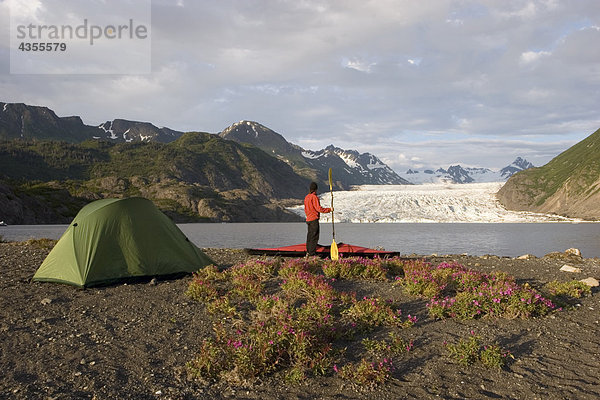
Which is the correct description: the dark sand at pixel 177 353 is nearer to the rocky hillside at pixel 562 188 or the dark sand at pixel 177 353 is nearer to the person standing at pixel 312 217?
the person standing at pixel 312 217

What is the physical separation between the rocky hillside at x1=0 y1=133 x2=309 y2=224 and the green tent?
9329cm

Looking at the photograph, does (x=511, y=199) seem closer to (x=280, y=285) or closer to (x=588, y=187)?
(x=588, y=187)

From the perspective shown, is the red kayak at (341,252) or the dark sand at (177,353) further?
the red kayak at (341,252)

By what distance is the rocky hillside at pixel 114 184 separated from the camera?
98625 mm

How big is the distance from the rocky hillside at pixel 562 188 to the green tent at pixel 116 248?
131219 mm

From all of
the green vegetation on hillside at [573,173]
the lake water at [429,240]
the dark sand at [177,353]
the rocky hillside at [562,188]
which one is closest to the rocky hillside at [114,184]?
the lake water at [429,240]

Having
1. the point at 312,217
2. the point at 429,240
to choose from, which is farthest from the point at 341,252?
the point at 429,240

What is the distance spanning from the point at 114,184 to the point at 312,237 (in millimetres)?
139094

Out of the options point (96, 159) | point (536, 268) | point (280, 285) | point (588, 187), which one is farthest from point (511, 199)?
point (96, 159)

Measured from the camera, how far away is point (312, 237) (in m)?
14.8

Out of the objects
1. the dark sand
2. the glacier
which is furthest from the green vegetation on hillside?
the dark sand

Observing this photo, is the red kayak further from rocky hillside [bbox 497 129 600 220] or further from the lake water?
rocky hillside [bbox 497 129 600 220]

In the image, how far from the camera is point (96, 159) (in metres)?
185

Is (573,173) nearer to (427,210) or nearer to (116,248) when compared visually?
(427,210)
